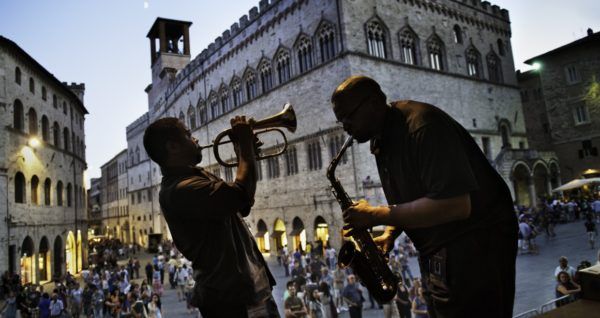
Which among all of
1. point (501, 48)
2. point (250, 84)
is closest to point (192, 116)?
point (250, 84)

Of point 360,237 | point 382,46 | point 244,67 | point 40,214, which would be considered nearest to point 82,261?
point 40,214

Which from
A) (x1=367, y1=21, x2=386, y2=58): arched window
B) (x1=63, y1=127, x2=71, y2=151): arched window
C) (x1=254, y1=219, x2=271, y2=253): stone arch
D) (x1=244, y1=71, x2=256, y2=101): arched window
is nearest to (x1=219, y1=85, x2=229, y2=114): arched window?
(x1=244, y1=71, x2=256, y2=101): arched window

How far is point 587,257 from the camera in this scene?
43.8 feet

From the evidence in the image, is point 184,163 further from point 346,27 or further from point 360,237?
point 346,27

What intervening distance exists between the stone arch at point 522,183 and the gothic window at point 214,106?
24.3m

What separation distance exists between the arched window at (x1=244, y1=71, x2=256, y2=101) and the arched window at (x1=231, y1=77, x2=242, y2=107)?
982 millimetres

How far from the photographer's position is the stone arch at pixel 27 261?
22112mm

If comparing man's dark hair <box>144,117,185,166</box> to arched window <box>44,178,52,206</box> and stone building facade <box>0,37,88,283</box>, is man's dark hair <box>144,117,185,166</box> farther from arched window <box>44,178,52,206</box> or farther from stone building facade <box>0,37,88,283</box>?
arched window <box>44,178,52,206</box>

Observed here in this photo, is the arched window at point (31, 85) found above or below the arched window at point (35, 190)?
above

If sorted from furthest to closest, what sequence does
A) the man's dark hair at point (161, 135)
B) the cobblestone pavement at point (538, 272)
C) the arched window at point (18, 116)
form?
the arched window at point (18, 116), the cobblestone pavement at point (538, 272), the man's dark hair at point (161, 135)

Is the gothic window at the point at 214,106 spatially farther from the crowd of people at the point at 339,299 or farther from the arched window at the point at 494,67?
the crowd of people at the point at 339,299

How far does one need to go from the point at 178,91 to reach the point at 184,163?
41.4 meters

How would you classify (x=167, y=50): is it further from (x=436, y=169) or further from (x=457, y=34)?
(x=436, y=169)

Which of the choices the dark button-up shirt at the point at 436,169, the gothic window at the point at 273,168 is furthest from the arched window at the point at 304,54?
the dark button-up shirt at the point at 436,169
